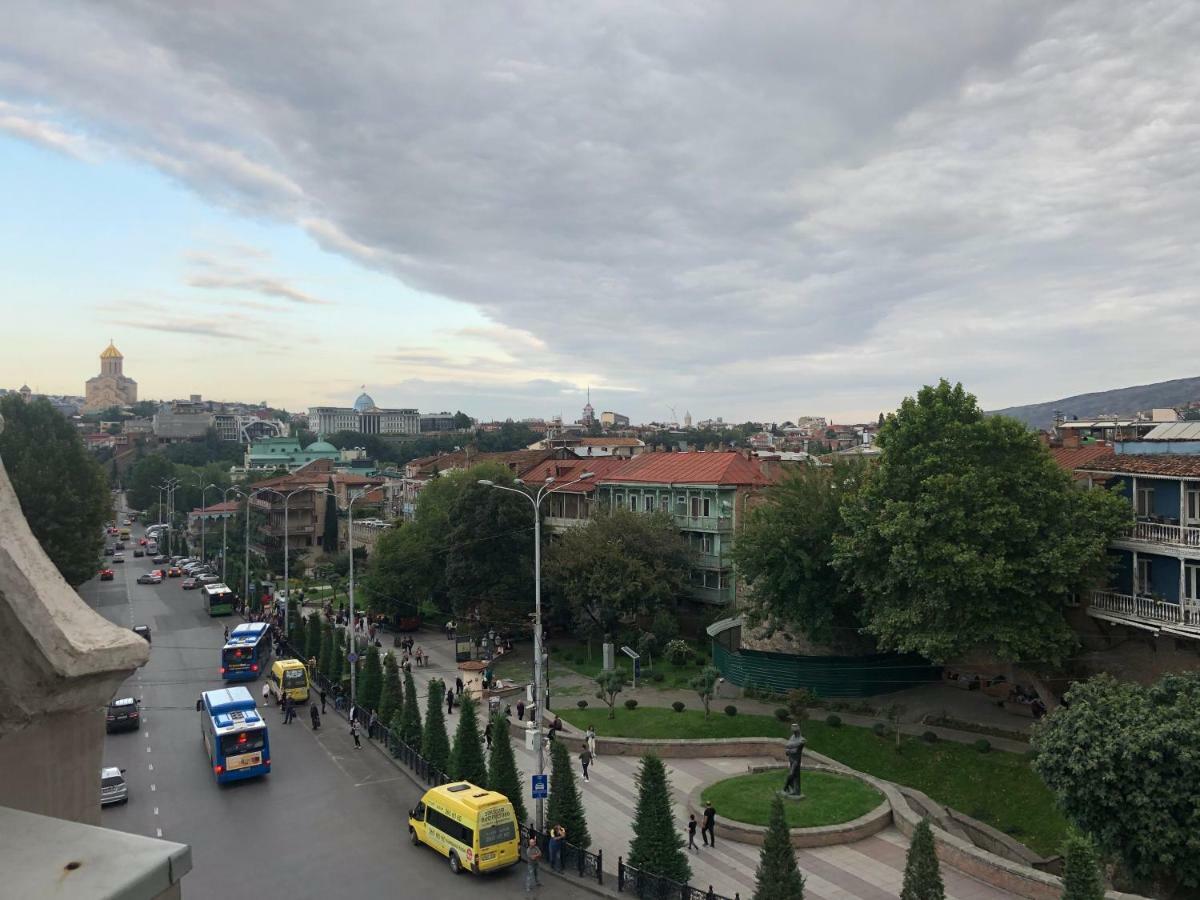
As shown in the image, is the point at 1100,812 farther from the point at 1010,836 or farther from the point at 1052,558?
the point at 1052,558

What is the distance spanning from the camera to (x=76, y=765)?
337cm

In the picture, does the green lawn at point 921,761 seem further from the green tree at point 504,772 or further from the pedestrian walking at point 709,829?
the green tree at point 504,772

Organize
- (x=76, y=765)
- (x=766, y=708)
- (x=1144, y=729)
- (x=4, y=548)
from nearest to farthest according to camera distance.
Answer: (x=4, y=548) < (x=76, y=765) < (x=1144, y=729) < (x=766, y=708)

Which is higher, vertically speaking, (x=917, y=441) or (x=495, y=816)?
(x=917, y=441)

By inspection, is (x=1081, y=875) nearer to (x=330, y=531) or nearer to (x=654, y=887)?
(x=654, y=887)

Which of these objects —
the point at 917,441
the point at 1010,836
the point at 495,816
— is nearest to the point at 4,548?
the point at 495,816

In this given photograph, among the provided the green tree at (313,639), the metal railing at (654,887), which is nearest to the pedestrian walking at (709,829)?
the metal railing at (654,887)

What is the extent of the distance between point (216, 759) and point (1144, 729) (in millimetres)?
24408

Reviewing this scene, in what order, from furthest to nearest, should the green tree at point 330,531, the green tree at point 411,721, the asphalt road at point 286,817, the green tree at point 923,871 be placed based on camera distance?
the green tree at point 330,531 → the green tree at point 411,721 → the asphalt road at point 286,817 → the green tree at point 923,871

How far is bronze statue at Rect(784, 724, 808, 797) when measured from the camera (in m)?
22.2

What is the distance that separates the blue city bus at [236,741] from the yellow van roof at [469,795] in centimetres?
762

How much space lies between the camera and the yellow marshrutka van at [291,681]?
35.7 m

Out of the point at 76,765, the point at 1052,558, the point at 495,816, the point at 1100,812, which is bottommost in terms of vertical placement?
the point at 495,816

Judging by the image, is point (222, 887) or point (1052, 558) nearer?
point (222, 887)
